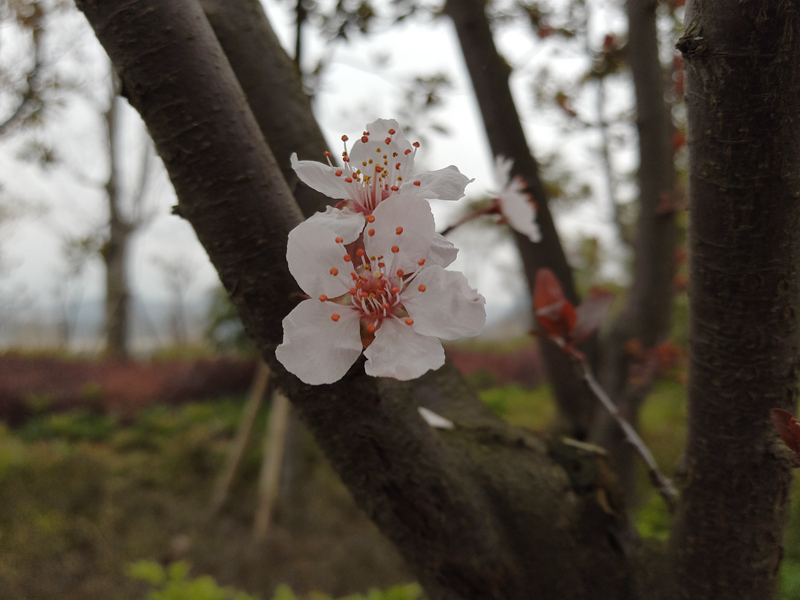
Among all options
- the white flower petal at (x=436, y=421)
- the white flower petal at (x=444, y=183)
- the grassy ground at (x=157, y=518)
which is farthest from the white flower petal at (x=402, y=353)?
the grassy ground at (x=157, y=518)

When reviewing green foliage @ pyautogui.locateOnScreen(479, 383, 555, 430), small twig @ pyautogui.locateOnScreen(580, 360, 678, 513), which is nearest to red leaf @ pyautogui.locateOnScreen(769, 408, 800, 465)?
small twig @ pyautogui.locateOnScreen(580, 360, 678, 513)

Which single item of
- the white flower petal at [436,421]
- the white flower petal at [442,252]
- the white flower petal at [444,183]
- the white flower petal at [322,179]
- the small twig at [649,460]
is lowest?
the small twig at [649,460]

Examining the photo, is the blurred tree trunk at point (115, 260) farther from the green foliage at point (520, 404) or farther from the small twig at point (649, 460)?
the small twig at point (649, 460)

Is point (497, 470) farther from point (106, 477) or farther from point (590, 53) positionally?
point (106, 477)

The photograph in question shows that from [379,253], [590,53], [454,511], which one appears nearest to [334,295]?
[379,253]

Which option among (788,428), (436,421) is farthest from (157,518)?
(788,428)

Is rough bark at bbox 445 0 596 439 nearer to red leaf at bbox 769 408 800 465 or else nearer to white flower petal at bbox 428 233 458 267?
red leaf at bbox 769 408 800 465

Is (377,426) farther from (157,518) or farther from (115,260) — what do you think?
(115,260)
